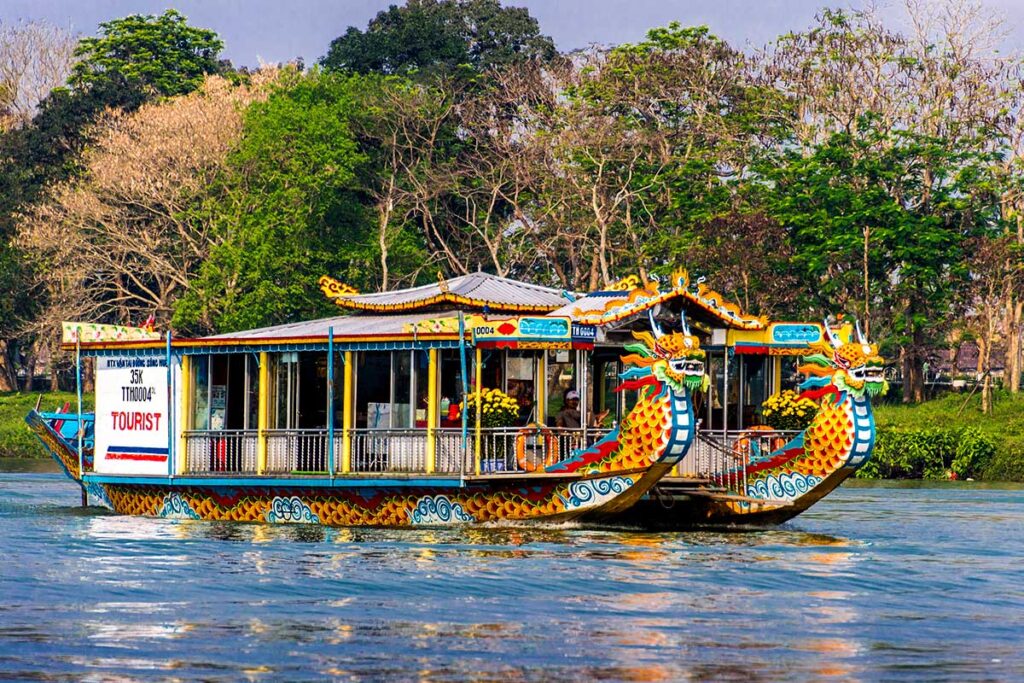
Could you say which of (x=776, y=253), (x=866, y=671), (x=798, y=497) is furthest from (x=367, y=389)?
(x=776, y=253)

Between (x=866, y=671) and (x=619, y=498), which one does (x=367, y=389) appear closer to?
(x=619, y=498)

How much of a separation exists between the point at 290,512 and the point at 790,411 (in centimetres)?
624

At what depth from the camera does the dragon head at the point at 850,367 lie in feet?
69.8

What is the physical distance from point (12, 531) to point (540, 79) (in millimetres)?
28487

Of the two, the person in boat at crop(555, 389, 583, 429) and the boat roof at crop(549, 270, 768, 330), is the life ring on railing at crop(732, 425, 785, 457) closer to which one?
the boat roof at crop(549, 270, 768, 330)

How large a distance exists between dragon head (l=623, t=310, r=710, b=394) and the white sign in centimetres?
648

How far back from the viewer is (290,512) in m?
22.4

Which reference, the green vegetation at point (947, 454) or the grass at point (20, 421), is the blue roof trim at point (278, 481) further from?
the grass at point (20, 421)

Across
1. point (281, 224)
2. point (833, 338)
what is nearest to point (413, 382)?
point (833, 338)

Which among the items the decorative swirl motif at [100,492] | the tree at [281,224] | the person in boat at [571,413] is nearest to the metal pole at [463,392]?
the person in boat at [571,413]

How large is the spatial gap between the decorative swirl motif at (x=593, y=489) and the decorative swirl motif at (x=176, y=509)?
5.17 m

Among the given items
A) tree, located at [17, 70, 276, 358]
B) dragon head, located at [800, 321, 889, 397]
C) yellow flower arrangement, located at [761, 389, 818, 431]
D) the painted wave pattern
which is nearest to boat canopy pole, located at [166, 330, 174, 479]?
the painted wave pattern

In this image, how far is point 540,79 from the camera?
4869 centimetres

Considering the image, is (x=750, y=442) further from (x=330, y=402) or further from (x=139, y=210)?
(x=139, y=210)
